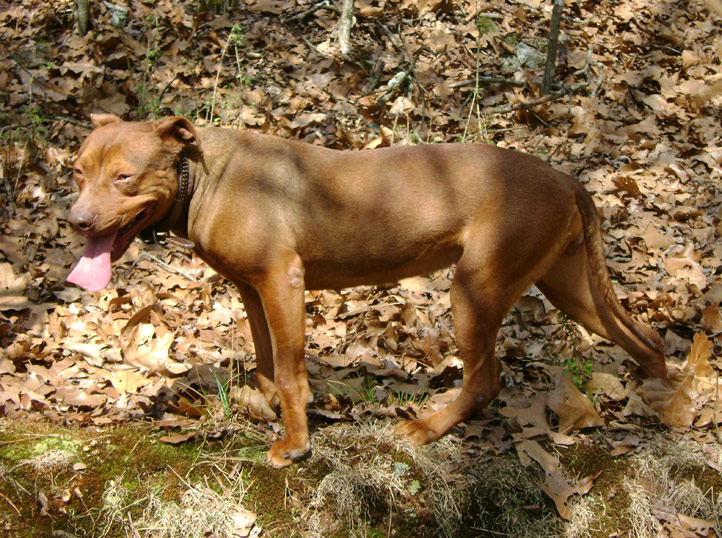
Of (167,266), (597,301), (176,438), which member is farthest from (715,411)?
(167,266)

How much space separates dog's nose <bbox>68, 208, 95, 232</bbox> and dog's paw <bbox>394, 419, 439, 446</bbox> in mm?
2154

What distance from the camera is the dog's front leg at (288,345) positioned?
377 cm

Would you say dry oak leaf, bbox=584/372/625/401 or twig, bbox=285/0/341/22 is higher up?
twig, bbox=285/0/341/22

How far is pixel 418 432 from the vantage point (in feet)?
13.2

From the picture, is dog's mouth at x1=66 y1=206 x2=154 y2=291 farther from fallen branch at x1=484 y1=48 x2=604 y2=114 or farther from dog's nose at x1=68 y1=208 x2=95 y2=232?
fallen branch at x1=484 y1=48 x2=604 y2=114

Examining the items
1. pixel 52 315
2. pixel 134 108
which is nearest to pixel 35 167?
pixel 134 108

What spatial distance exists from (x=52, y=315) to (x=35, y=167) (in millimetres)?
2281

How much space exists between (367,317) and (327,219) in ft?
5.77

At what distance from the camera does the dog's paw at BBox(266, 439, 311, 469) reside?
377 cm

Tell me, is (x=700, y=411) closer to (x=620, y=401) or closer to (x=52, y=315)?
(x=620, y=401)

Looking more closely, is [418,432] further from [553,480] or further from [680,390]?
[680,390]

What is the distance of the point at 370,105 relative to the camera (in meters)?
7.64

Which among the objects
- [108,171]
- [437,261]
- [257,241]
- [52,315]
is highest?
[108,171]

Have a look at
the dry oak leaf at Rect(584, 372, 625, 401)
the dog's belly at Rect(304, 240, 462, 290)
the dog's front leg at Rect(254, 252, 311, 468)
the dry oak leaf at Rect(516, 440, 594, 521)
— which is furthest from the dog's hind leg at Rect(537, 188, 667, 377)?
the dog's front leg at Rect(254, 252, 311, 468)
